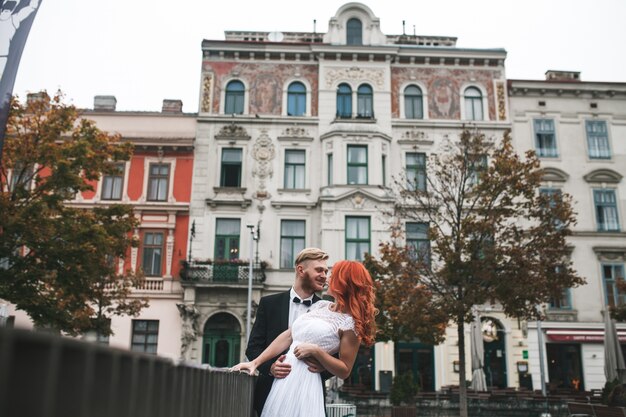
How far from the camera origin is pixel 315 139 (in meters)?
28.8

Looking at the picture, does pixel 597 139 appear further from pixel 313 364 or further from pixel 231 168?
pixel 313 364

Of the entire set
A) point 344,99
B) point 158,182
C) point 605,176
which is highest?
point 344,99

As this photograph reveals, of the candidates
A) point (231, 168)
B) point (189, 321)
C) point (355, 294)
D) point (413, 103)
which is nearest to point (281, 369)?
point (355, 294)

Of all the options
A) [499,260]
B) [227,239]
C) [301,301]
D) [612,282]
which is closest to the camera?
[301,301]

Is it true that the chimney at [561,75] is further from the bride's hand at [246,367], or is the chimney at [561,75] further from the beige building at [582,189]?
the bride's hand at [246,367]

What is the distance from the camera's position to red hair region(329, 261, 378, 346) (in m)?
3.48

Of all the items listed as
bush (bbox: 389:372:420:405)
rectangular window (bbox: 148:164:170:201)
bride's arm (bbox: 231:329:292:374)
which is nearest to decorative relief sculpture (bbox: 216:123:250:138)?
rectangular window (bbox: 148:164:170:201)

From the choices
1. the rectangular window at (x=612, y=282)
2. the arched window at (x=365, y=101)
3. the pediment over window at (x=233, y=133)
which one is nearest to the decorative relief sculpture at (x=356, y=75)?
the arched window at (x=365, y=101)

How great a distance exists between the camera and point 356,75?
2953cm

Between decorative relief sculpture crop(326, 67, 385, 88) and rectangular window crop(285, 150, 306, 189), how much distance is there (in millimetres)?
4151

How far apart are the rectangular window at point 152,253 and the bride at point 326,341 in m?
24.5

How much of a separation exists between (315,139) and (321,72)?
148 inches

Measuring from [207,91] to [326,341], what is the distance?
27.5m

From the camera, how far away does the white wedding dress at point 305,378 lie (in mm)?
3362
